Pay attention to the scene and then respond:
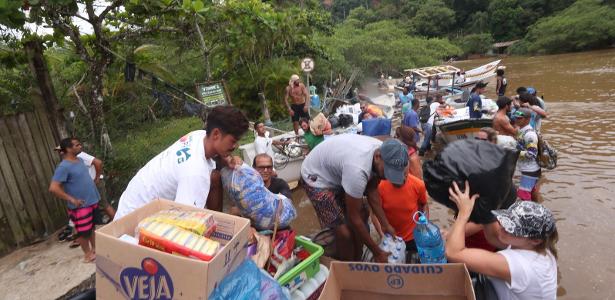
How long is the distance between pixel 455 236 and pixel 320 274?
0.83 metres

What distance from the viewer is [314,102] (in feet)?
40.2

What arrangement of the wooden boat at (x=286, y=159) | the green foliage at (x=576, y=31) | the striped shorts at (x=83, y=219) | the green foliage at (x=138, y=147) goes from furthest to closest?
1. the green foliage at (x=576, y=31)
2. the wooden boat at (x=286, y=159)
3. the green foliage at (x=138, y=147)
4. the striped shorts at (x=83, y=219)

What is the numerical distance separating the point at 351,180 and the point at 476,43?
50.6 meters

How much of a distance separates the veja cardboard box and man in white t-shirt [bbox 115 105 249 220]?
0.34 meters

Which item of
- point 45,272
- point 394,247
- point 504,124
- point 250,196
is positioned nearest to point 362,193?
point 394,247

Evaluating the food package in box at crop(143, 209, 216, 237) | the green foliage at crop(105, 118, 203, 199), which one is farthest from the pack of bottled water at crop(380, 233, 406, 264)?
the green foliage at crop(105, 118, 203, 199)

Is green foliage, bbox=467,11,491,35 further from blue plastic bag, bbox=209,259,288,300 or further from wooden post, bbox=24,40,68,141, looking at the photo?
blue plastic bag, bbox=209,259,288,300

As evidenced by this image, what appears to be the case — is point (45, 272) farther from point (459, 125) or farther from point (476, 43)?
point (476, 43)

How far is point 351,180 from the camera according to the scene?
2656 mm

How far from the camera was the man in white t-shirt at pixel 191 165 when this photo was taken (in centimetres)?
188

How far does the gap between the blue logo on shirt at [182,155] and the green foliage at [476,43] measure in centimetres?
5109

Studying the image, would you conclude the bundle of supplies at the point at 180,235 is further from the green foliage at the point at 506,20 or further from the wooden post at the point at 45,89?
the green foliage at the point at 506,20

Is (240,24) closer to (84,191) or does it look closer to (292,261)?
(84,191)

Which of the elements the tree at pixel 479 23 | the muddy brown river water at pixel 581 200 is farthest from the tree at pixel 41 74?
the tree at pixel 479 23
